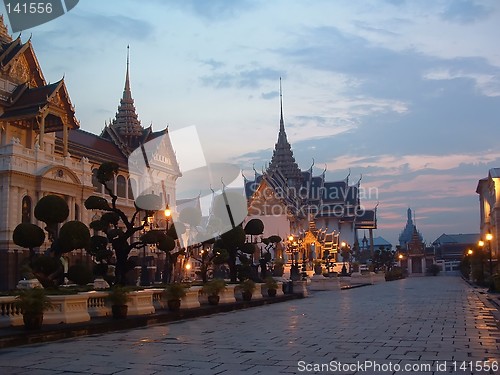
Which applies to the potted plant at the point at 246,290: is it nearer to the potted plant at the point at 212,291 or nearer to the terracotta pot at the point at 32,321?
the potted plant at the point at 212,291

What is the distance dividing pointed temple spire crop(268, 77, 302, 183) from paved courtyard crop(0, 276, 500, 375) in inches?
2916

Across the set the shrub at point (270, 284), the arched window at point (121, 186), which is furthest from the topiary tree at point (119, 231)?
the arched window at point (121, 186)

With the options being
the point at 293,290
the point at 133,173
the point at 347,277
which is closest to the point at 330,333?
the point at 293,290

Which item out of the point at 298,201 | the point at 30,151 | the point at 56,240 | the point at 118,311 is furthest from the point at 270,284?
→ the point at 298,201

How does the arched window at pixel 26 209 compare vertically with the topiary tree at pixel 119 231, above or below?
above

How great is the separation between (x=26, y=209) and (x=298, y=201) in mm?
52833

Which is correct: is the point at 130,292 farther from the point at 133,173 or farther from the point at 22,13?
the point at 133,173

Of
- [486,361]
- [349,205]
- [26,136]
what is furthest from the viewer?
[349,205]

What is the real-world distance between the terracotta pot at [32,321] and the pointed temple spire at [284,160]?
77078 millimetres

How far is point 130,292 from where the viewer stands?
1691 cm

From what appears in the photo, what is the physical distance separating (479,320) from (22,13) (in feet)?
52.2

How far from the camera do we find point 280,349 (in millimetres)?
11289
